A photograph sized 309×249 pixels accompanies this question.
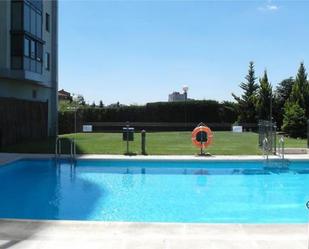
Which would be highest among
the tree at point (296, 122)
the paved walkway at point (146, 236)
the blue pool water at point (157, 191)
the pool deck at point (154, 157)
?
the tree at point (296, 122)

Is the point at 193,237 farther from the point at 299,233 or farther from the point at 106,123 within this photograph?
the point at 106,123

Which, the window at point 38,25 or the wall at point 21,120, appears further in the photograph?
the window at point 38,25

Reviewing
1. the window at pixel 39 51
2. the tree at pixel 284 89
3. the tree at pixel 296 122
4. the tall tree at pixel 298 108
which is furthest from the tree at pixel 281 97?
the window at pixel 39 51

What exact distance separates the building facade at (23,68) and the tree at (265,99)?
15498mm

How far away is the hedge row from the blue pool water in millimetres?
25622

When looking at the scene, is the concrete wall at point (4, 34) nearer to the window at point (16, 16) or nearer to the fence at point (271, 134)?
the window at point (16, 16)

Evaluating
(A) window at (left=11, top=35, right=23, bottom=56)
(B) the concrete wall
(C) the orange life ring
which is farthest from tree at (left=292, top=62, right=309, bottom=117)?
(B) the concrete wall

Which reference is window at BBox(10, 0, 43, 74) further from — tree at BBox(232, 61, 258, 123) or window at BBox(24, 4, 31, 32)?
tree at BBox(232, 61, 258, 123)

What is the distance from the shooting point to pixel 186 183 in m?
14.3

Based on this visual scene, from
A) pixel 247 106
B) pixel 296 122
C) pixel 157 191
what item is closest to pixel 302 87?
pixel 296 122

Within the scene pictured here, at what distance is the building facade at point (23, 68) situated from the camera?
78.3 ft

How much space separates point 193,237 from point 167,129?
3455 centimetres

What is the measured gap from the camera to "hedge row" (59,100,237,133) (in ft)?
140

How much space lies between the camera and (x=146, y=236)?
654 cm
